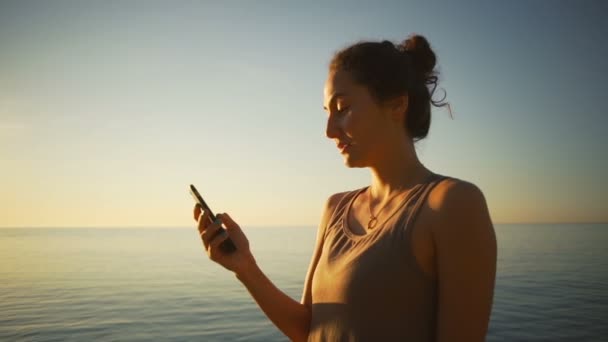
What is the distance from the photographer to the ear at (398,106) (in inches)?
89.7

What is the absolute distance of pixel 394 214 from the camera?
1971 mm

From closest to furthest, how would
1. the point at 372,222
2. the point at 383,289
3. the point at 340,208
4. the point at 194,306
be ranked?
the point at 383,289, the point at 372,222, the point at 340,208, the point at 194,306

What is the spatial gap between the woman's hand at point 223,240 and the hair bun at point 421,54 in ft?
5.29

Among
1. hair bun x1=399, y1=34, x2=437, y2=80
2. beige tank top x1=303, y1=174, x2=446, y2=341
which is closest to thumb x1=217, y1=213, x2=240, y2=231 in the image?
beige tank top x1=303, y1=174, x2=446, y2=341

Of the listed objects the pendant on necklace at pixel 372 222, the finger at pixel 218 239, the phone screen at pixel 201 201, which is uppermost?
the phone screen at pixel 201 201

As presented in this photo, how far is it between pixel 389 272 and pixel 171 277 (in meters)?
32.2

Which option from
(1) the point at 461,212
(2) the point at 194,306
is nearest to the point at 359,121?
(1) the point at 461,212

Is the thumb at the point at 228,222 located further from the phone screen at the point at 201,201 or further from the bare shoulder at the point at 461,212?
the bare shoulder at the point at 461,212

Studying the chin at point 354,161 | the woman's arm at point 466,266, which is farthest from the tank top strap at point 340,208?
the woman's arm at point 466,266

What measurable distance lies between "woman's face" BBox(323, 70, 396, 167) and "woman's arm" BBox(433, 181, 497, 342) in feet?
2.20

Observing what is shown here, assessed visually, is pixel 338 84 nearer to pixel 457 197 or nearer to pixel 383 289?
pixel 457 197

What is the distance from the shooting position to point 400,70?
2.32 metres

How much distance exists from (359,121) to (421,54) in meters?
0.72

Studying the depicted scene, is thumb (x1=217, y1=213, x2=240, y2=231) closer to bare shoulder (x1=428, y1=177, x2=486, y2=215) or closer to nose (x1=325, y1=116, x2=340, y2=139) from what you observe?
nose (x1=325, y1=116, x2=340, y2=139)
